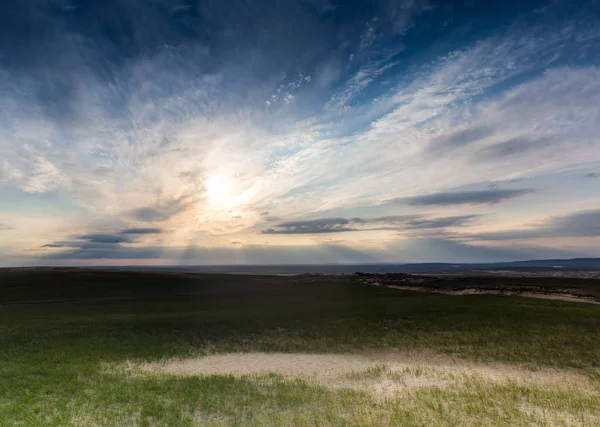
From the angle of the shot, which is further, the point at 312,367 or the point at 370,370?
the point at 312,367

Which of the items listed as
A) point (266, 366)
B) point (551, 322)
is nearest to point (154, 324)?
point (266, 366)

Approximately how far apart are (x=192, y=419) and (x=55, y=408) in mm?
6720

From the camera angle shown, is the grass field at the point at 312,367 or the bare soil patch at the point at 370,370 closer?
the grass field at the point at 312,367

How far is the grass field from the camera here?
52.4ft

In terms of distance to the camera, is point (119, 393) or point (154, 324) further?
point (154, 324)

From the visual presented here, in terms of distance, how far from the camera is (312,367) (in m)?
25.6

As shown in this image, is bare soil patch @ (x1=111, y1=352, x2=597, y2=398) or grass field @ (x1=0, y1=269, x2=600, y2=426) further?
bare soil patch @ (x1=111, y1=352, x2=597, y2=398)

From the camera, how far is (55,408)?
54.1 feet

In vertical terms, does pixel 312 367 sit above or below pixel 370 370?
below

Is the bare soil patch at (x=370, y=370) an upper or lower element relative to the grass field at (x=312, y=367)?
lower

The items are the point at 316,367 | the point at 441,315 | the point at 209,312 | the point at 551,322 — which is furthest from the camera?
the point at 209,312

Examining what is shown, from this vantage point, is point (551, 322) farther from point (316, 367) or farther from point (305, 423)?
point (305, 423)

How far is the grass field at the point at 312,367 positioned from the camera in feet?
52.4

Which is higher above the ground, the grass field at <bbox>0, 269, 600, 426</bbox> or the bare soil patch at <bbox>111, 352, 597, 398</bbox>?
the grass field at <bbox>0, 269, 600, 426</bbox>
